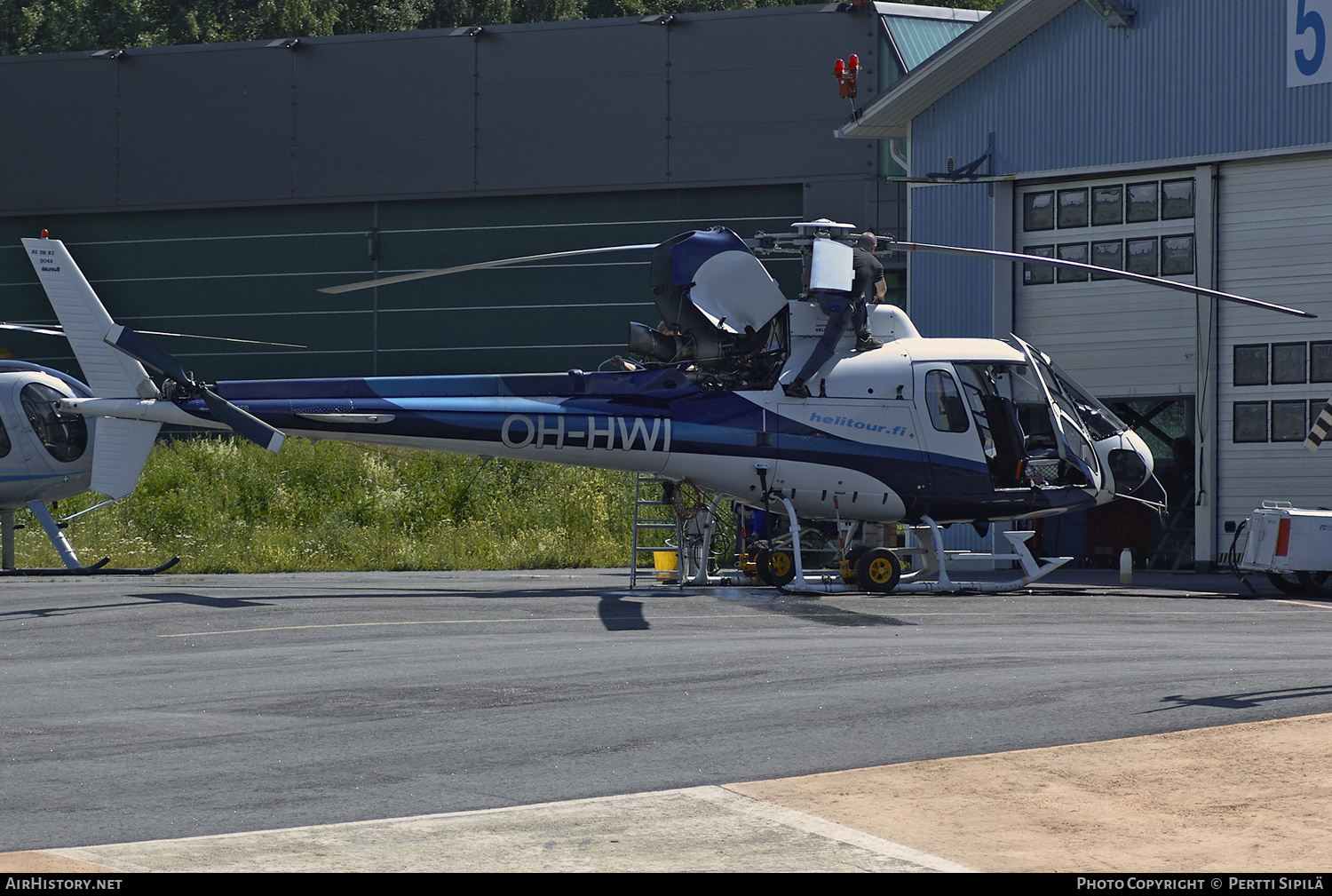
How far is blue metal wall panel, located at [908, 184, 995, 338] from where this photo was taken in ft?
81.4

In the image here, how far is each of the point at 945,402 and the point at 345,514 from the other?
14853 mm

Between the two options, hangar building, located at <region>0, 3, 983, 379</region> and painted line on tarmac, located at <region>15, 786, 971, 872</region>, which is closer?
painted line on tarmac, located at <region>15, 786, 971, 872</region>

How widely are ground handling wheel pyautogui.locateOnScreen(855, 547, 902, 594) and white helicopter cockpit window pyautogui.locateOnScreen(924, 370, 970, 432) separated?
5.70 feet

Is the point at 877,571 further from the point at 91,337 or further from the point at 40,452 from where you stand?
the point at 40,452

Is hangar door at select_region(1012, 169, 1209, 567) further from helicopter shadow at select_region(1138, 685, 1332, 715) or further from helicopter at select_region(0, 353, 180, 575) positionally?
helicopter at select_region(0, 353, 180, 575)

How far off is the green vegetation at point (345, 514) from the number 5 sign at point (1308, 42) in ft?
43.7

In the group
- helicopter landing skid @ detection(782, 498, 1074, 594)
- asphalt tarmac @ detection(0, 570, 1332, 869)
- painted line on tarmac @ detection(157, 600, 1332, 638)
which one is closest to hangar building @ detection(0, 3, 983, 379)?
helicopter landing skid @ detection(782, 498, 1074, 594)

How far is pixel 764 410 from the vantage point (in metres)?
17.2

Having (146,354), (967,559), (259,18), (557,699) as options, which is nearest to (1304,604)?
(967,559)

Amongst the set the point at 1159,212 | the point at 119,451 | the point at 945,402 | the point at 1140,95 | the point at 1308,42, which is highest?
the point at 1308,42

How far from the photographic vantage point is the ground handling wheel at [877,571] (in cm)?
1705

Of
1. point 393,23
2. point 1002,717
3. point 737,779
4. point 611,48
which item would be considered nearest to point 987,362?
point 1002,717

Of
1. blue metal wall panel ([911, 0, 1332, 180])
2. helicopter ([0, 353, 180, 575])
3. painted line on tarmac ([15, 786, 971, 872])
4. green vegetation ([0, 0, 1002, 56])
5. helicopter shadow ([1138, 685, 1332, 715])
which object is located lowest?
painted line on tarmac ([15, 786, 971, 872])

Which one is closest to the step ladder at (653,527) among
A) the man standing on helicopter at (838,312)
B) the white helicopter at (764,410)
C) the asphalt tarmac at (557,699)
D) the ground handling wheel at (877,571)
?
the white helicopter at (764,410)
